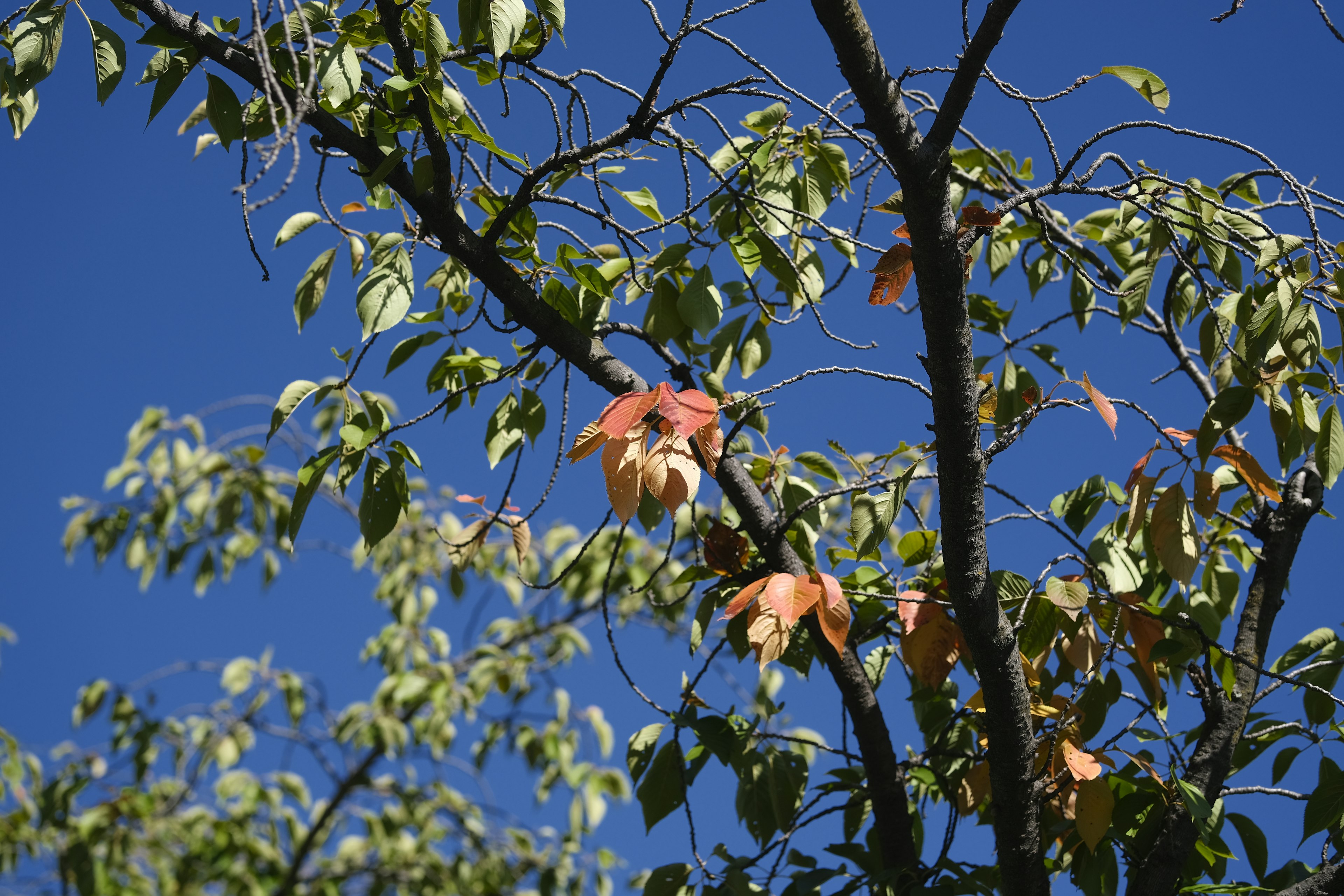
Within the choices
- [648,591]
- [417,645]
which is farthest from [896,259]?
[417,645]

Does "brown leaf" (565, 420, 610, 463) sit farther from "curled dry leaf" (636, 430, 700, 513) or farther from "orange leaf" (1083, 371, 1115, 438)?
"orange leaf" (1083, 371, 1115, 438)

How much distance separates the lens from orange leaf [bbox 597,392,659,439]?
39.4 inches

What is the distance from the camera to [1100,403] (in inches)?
46.0

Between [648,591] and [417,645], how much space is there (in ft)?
4.50

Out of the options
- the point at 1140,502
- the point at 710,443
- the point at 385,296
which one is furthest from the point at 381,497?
the point at 1140,502

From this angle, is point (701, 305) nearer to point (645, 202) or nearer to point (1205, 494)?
point (645, 202)

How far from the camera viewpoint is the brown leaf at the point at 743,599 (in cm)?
115

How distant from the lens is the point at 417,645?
397 cm

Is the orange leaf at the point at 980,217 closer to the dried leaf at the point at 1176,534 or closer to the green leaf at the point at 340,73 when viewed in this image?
the dried leaf at the point at 1176,534

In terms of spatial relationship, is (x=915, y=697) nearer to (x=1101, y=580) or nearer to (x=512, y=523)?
(x=1101, y=580)

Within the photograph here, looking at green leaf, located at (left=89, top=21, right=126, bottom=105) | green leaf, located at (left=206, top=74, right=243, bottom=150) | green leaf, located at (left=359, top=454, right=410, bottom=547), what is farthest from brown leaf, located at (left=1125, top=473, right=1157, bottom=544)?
green leaf, located at (left=89, top=21, right=126, bottom=105)

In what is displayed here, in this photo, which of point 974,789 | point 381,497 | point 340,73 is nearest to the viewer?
point 340,73

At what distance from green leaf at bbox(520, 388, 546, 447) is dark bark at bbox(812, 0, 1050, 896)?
0.68 m

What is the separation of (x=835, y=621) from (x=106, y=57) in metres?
1.12
